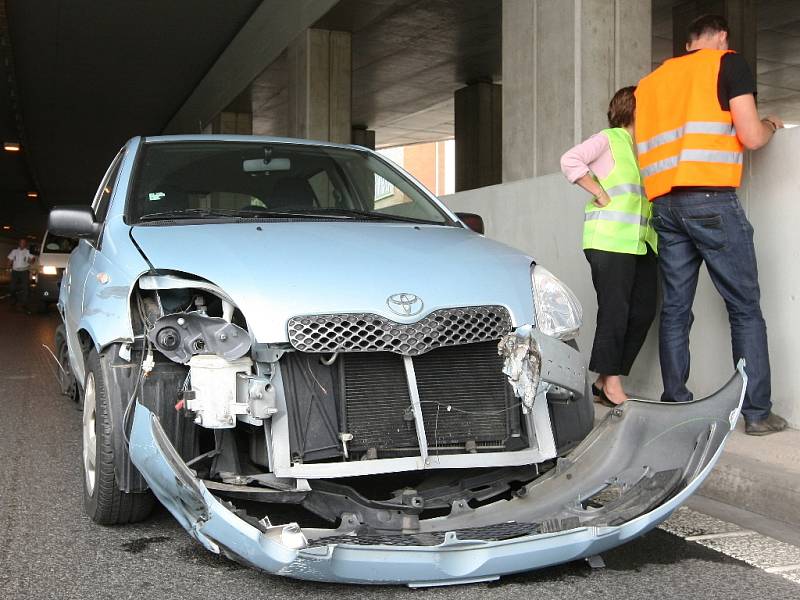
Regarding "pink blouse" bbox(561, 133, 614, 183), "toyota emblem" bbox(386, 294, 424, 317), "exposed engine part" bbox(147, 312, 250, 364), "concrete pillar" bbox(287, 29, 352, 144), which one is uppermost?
"concrete pillar" bbox(287, 29, 352, 144)

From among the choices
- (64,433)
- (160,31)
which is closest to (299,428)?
(64,433)

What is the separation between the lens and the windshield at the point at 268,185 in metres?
4.30

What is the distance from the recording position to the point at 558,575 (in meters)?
3.06

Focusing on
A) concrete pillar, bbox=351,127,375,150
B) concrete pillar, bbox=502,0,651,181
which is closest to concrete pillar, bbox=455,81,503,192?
concrete pillar, bbox=351,127,375,150

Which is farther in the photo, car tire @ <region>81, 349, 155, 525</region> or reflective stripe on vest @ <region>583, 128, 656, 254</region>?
reflective stripe on vest @ <region>583, 128, 656, 254</region>

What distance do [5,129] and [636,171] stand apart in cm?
2965

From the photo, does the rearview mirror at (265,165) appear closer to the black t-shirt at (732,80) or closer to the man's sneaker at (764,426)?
the black t-shirt at (732,80)

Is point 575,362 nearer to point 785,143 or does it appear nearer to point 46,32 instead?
point 785,143

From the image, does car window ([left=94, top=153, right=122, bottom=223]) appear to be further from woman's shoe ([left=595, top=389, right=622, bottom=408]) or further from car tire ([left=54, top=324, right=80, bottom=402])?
woman's shoe ([left=595, top=389, right=622, bottom=408])

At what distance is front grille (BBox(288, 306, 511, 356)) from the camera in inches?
121

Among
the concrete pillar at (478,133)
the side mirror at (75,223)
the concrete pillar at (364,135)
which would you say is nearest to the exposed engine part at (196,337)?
the side mirror at (75,223)

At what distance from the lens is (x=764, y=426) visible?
181 inches

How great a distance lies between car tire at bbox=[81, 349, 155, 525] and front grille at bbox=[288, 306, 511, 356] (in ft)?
2.62

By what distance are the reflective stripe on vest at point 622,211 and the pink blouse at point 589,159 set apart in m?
0.03
